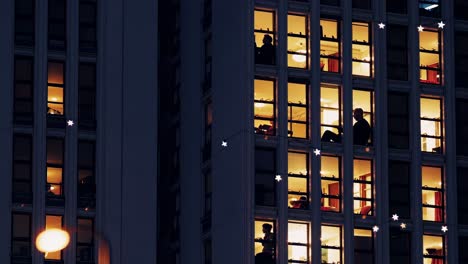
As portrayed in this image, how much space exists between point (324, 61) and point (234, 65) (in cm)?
348

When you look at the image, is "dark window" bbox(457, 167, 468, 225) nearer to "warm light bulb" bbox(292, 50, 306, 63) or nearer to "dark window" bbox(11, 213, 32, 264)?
"warm light bulb" bbox(292, 50, 306, 63)

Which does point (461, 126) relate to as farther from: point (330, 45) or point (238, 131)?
point (238, 131)

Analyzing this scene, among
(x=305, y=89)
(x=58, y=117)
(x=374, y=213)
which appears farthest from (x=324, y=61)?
(x=58, y=117)

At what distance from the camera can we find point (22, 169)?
2884 inches

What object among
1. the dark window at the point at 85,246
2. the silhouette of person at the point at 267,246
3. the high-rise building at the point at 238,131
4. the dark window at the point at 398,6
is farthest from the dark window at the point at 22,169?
the dark window at the point at 398,6

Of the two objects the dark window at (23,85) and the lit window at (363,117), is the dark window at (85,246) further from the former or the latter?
the lit window at (363,117)

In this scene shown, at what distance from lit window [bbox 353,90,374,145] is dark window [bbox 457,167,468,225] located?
156 inches

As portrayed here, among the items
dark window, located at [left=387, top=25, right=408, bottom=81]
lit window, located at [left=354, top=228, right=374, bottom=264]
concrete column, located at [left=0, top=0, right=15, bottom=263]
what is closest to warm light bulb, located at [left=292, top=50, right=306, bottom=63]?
dark window, located at [left=387, top=25, right=408, bottom=81]

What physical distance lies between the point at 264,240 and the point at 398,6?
1157 centimetres

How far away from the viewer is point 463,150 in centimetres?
7100

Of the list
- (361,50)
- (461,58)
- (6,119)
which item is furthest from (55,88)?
(461,58)

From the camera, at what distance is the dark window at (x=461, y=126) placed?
7094cm

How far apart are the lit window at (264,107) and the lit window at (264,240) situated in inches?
139

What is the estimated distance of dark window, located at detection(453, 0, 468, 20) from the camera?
7238 cm
